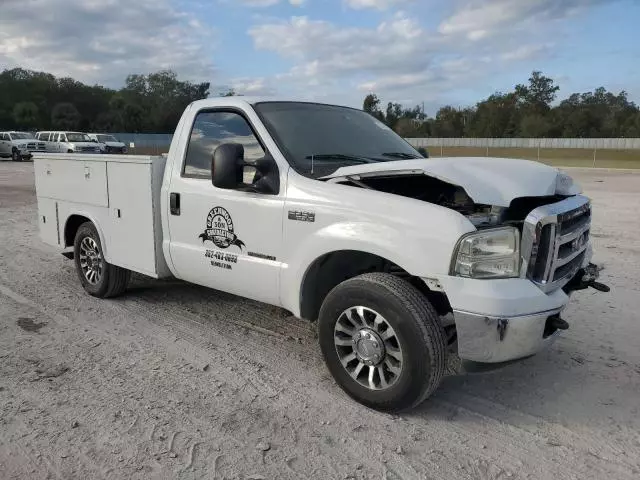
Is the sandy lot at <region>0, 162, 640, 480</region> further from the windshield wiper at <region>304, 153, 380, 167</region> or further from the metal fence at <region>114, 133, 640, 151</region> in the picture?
the metal fence at <region>114, 133, 640, 151</region>

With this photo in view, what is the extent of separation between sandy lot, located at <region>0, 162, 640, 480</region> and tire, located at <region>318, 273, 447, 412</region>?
0.16 metres

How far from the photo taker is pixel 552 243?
11.0 ft

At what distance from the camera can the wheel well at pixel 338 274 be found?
149 inches

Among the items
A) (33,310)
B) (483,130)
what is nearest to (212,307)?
(33,310)

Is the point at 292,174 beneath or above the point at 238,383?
above

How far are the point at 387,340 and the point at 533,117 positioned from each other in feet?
252

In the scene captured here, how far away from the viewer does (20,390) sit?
376 cm

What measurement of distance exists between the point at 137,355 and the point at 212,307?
4.16 feet

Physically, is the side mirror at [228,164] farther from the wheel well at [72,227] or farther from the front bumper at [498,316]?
the wheel well at [72,227]

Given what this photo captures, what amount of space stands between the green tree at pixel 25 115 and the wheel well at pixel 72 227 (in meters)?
82.9

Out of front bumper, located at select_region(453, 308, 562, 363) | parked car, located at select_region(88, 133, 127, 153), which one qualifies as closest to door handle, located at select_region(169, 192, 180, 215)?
front bumper, located at select_region(453, 308, 562, 363)

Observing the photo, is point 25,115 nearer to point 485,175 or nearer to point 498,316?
point 485,175

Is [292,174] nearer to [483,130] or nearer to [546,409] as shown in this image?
[546,409]

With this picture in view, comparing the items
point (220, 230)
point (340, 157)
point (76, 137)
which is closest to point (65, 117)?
point (76, 137)
